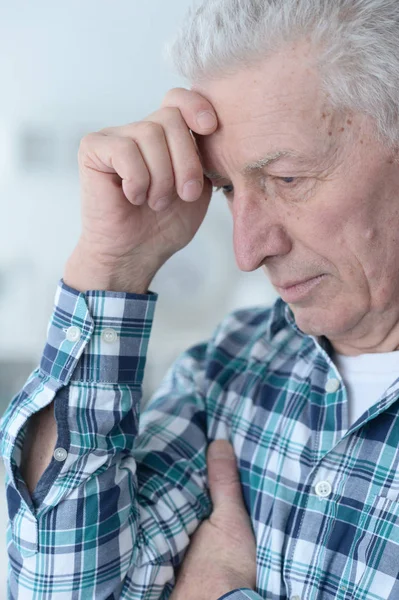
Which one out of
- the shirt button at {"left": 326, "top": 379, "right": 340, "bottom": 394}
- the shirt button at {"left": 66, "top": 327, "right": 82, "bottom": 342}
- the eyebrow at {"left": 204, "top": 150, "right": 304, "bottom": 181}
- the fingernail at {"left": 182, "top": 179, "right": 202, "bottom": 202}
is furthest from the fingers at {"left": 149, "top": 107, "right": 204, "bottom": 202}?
the shirt button at {"left": 326, "top": 379, "right": 340, "bottom": 394}

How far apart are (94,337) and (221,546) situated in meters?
0.48

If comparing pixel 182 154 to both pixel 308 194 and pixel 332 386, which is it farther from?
pixel 332 386

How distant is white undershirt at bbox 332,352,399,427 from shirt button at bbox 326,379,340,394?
3 centimetres

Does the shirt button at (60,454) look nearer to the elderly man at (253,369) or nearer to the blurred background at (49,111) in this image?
the elderly man at (253,369)

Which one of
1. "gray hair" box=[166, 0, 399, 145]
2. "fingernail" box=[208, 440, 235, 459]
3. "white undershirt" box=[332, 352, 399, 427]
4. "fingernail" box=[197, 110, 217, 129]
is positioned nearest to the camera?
"gray hair" box=[166, 0, 399, 145]

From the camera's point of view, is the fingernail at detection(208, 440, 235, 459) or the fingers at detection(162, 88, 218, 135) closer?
the fingers at detection(162, 88, 218, 135)

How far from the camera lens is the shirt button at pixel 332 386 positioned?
52.7 inches

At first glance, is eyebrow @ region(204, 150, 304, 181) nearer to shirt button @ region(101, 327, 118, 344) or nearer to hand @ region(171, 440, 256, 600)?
shirt button @ region(101, 327, 118, 344)

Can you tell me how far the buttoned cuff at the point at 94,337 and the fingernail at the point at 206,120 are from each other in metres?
0.37

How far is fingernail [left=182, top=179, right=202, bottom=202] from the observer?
4.17 ft

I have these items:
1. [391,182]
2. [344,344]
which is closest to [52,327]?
[344,344]

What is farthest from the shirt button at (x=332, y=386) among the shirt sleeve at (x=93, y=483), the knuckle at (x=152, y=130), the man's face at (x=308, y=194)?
the knuckle at (x=152, y=130)

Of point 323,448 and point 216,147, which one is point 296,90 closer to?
point 216,147

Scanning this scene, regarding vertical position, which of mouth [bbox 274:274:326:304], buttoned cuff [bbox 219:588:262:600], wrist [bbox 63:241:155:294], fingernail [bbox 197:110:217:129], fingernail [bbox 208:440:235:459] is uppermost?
fingernail [bbox 197:110:217:129]
